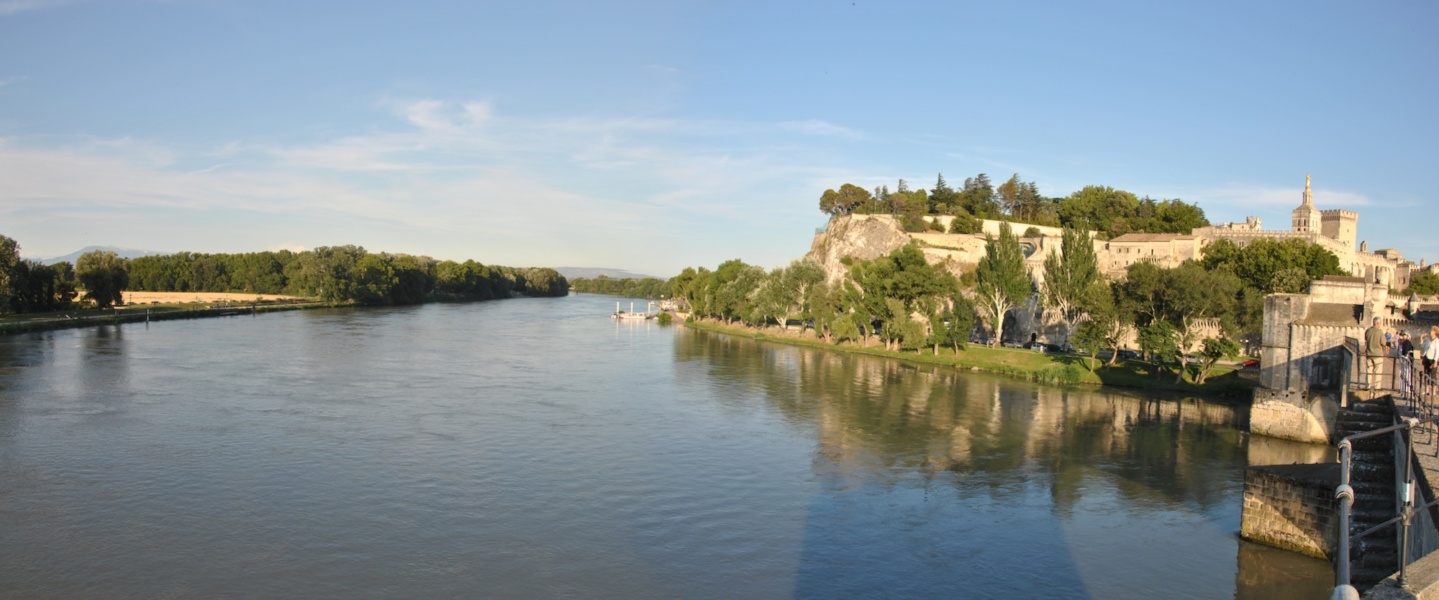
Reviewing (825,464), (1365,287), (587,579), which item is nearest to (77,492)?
(587,579)

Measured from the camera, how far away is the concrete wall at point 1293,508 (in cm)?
1579

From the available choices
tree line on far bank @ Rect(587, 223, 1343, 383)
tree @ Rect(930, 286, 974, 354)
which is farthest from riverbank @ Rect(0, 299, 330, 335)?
tree @ Rect(930, 286, 974, 354)

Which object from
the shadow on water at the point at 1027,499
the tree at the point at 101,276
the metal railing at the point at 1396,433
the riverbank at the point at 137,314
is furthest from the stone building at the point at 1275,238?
the tree at the point at 101,276

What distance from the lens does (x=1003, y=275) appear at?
5134 centimetres

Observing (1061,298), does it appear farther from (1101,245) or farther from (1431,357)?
(1431,357)

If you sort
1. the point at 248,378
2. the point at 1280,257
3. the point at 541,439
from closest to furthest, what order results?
the point at 541,439
the point at 248,378
the point at 1280,257

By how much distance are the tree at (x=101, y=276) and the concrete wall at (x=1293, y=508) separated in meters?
83.0

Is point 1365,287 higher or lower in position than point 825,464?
higher

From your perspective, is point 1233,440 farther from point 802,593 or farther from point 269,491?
point 269,491

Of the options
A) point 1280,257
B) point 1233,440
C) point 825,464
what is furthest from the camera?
point 1280,257

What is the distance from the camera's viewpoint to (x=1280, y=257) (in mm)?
53688

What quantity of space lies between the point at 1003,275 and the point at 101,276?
235ft

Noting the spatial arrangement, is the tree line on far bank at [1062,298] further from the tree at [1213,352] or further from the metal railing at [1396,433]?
the metal railing at [1396,433]

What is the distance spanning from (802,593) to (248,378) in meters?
29.9
